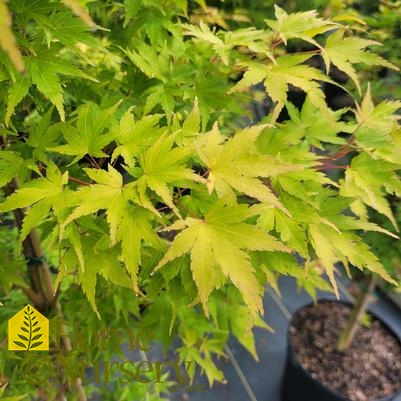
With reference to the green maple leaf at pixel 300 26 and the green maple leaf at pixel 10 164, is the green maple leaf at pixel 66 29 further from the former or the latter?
the green maple leaf at pixel 300 26

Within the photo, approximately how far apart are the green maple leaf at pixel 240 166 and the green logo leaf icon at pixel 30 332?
446mm

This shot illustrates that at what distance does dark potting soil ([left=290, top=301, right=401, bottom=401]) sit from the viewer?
1.32 m

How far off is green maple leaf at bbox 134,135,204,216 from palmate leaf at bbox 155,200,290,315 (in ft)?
0.13

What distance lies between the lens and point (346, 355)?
140 cm

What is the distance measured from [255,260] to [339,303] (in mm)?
1053

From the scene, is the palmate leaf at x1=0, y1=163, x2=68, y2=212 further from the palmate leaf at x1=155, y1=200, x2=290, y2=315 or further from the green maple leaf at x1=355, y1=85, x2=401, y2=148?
the green maple leaf at x1=355, y1=85, x2=401, y2=148

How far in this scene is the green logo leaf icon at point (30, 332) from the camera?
0.79m

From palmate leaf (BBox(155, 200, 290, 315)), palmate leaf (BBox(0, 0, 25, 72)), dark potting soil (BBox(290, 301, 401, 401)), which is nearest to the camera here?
palmate leaf (BBox(0, 0, 25, 72))

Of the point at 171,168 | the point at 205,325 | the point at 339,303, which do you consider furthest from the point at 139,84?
the point at 339,303

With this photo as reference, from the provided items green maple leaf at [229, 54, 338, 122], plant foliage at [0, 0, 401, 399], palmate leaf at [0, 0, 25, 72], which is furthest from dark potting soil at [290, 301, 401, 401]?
palmate leaf at [0, 0, 25, 72]

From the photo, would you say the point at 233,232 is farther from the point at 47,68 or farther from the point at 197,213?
the point at 47,68

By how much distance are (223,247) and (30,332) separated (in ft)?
1.54

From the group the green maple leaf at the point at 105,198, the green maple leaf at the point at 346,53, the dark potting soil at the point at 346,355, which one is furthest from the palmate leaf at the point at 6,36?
the dark potting soil at the point at 346,355

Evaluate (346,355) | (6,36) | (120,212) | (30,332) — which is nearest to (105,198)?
(120,212)
